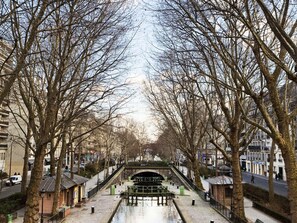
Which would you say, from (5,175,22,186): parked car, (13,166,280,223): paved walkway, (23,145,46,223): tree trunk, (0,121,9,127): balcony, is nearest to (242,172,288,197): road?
(13,166,280,223): paved walkway

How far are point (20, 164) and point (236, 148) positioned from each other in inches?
2018

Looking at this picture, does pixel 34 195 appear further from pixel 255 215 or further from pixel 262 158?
pixel 262 158

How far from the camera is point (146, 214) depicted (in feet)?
97.2

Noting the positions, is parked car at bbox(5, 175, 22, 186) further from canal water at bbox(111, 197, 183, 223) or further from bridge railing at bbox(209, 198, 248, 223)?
bridge railing at bbox(209, 198, 248, 223)

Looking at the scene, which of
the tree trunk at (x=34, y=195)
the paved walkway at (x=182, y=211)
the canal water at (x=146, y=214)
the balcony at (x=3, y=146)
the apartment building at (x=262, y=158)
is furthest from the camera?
the apartment building at (x=262, y=158)

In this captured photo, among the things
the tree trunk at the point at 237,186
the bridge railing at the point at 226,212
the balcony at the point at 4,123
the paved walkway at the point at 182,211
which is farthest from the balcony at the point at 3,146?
the tree trunk at the point at 237,186

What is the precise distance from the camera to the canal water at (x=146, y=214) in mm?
25939

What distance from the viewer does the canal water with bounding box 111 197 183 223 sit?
2594 centimetres

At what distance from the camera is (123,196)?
3831 centimetres

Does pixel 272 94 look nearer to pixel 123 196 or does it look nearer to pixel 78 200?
pixel 78 200

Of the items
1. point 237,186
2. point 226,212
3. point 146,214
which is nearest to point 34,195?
point 237,186

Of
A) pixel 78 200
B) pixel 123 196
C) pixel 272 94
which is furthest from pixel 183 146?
pixel 272 94

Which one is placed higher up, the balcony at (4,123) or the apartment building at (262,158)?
the balcony at (4,123)

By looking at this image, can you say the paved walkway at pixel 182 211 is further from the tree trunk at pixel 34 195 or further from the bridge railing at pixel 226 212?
the tree trunk at pixel 34 195
